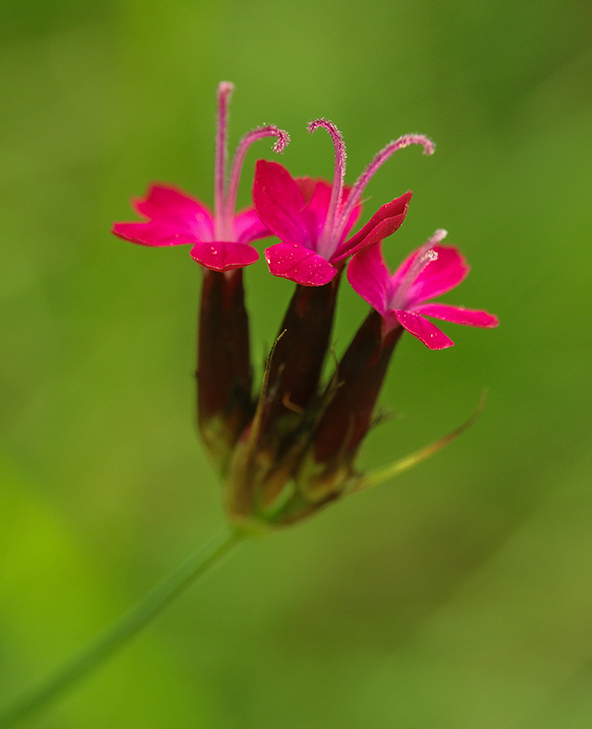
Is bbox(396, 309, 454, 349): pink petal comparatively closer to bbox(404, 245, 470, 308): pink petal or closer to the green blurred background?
bbox(404, 245, 470, 308): pink petal

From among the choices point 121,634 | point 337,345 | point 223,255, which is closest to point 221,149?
point 223,255

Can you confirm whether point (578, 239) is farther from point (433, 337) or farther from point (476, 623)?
point (433, 337)

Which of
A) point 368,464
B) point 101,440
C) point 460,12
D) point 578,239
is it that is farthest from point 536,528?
point 460,12

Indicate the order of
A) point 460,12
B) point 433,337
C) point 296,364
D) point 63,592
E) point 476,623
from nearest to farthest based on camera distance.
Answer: point 433,337 < point 296,364 < point 63,592 < point 476,623 < point 460,12

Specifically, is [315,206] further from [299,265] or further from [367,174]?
Result: [299,265]

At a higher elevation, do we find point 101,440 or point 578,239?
point 578,239

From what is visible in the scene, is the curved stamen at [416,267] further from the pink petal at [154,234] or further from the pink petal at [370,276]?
the pink petal at [154,234]

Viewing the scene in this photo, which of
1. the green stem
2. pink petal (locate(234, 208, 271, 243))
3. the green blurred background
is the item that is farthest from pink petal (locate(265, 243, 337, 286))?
the green blurred background
